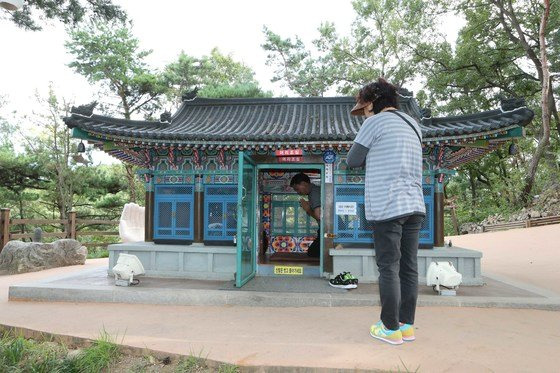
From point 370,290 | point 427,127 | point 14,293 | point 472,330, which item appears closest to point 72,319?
point 14,293

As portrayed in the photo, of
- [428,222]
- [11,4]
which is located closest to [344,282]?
[428,222]

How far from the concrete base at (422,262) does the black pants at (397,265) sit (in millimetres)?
3201

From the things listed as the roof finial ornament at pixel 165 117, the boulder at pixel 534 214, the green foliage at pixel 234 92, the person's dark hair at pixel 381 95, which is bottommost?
the boulder at pixel 534 214

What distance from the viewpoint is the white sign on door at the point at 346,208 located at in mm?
6754

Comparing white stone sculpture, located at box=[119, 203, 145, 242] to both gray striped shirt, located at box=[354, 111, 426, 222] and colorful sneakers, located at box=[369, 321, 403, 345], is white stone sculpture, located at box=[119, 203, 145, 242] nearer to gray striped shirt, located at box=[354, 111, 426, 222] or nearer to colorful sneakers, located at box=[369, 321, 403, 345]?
colorful sneakers, located at box=[369, 321, 403, 345]

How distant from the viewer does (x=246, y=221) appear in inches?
243

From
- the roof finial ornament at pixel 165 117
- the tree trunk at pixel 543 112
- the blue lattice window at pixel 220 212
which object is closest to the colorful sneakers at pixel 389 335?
the blue lattice window at pixel 220 212

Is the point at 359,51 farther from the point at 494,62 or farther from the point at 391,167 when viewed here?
the point at 391,167

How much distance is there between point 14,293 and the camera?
18.8 feet

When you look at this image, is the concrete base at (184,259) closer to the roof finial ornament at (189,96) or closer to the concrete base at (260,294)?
the concrete base at (260,294)

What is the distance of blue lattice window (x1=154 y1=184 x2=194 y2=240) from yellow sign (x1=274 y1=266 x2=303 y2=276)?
1783mm

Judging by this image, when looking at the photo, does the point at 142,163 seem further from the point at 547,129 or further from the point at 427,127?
the point at 547,129

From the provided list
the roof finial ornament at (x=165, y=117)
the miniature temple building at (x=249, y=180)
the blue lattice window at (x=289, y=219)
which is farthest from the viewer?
the blue lattice window at (x=289, y=219)

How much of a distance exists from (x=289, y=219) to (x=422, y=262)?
11.0 feet
